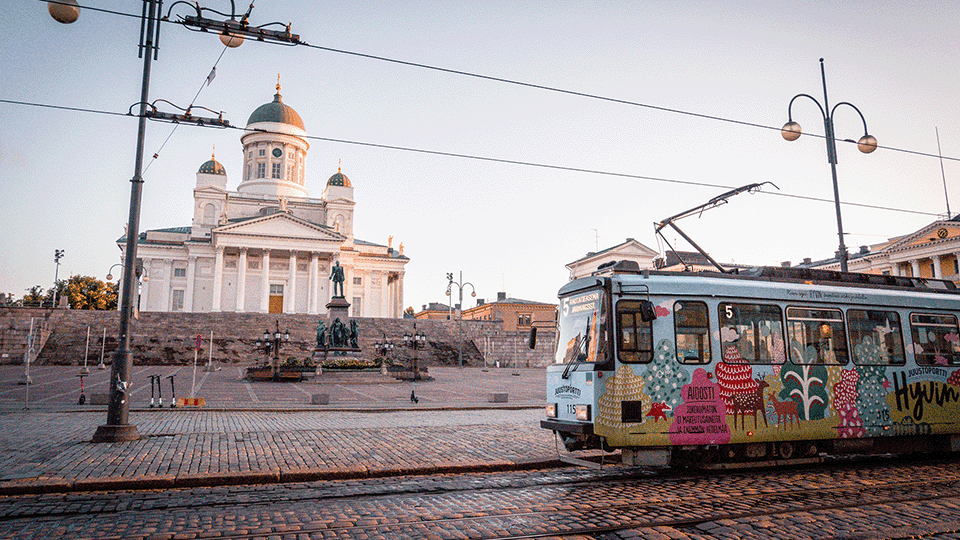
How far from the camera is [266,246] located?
74188 millimetres

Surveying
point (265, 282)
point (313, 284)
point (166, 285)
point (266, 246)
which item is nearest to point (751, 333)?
point (266, 246)

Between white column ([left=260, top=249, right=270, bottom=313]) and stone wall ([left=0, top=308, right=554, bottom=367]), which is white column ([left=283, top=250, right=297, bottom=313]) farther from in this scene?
stone wall ([left=0, top=308, right=554, bottom=367])

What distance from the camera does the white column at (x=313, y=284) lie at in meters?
76.2

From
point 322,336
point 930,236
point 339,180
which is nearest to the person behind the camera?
point 322,336

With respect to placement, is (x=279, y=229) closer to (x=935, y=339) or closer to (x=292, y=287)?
(x=292, y=287)

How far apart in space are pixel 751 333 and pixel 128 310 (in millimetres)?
10191

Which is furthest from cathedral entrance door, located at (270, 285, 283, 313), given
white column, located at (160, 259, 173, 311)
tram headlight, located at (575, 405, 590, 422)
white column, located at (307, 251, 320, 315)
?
tram headlight, located at (575, 405, 590, 422)

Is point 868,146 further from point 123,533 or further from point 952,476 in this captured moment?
point 123,533

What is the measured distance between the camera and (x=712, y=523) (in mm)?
6246

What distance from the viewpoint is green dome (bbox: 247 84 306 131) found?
272ft

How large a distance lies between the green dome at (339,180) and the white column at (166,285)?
72.6 ft

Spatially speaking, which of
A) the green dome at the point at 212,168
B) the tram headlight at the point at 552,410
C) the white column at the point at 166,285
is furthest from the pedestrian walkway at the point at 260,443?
the green dome at the point at 212,168

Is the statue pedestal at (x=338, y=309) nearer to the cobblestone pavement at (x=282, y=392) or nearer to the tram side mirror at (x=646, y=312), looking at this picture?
the cobblestone pavement at (x=282, y=392)

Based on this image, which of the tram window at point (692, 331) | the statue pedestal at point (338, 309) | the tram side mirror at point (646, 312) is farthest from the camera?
the statue pedestal at point (338, 309)
